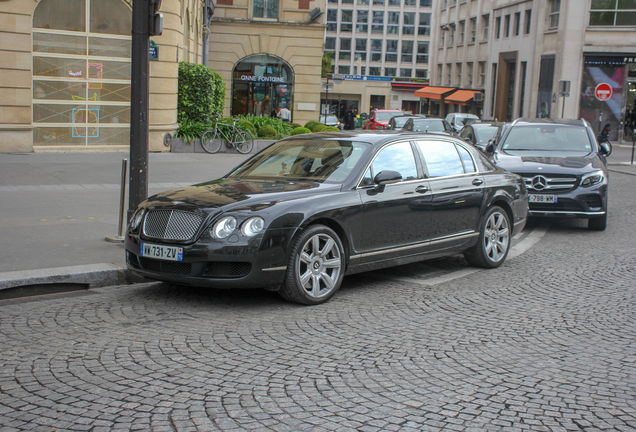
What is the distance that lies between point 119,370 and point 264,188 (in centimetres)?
245

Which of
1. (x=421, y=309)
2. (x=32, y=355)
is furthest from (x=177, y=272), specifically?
(x=421, y=309)

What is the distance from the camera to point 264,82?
117ft

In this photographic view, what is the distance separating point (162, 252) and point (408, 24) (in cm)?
11701

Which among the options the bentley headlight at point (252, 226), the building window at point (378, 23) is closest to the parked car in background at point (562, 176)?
the bentley headlight at point (252, 226)

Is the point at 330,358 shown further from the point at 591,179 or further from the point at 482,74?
the point at 482,74

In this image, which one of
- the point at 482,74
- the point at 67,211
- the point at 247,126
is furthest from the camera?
the point at 482,74

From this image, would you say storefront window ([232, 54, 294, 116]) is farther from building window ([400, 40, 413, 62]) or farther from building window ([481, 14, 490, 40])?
building window ([400, 40, 413, 62])

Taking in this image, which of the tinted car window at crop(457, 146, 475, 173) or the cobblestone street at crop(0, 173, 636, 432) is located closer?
the cobblestone street at crop(0, 173, 636, 432)

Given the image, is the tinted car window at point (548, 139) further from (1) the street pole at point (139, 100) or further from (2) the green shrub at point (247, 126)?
(2) the green shrub at point (247, 126)

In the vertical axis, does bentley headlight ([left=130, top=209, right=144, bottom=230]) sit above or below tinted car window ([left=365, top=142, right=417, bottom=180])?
below

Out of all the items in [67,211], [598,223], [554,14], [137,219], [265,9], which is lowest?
[67,211]

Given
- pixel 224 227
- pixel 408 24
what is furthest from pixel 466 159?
pixel 408 24

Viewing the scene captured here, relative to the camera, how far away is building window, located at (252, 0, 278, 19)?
3488cm

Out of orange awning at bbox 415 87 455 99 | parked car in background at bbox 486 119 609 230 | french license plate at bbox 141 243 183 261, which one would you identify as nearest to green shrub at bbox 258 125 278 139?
parked car in background at bbox 486 119 609 230
